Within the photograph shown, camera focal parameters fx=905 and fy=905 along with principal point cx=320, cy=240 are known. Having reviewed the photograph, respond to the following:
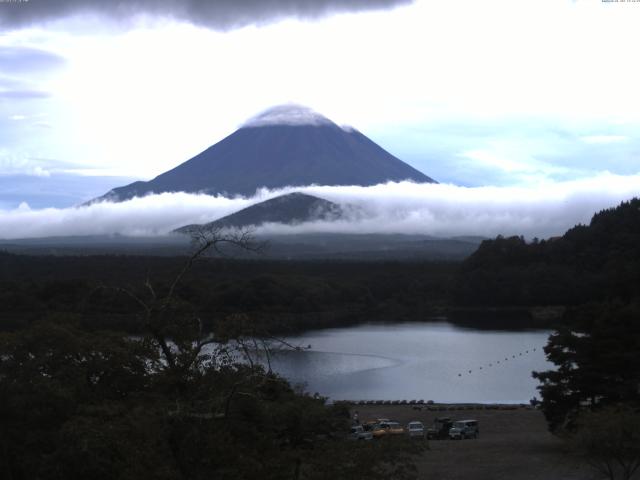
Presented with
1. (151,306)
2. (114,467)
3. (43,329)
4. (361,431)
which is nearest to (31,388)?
(43,329)

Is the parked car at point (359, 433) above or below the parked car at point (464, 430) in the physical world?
above

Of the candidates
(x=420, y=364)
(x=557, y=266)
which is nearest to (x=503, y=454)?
(x=420, y=364)

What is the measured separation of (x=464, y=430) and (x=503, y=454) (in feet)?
8.38

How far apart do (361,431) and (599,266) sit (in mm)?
48241

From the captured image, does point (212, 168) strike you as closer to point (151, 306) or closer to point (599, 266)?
point (599, 266)

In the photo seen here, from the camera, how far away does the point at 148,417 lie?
557cm

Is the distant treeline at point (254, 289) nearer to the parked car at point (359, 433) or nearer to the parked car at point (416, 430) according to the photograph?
the parked car at point (416, 430)

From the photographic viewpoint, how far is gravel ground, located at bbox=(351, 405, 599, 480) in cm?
1352

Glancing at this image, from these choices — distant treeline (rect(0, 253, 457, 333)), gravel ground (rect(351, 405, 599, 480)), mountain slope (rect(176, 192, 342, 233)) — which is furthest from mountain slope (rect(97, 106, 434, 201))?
gravel ground (rect(351, 405, 599, 480))

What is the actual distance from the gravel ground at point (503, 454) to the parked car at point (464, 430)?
9.0 inches

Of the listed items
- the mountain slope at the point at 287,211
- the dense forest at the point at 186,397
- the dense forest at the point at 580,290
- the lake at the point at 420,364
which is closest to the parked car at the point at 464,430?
the dense forest at the point at 580,290

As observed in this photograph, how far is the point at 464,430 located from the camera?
700 inches

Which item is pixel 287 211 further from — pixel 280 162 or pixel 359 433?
pixel 359 433

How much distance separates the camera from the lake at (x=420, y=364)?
26219mm
